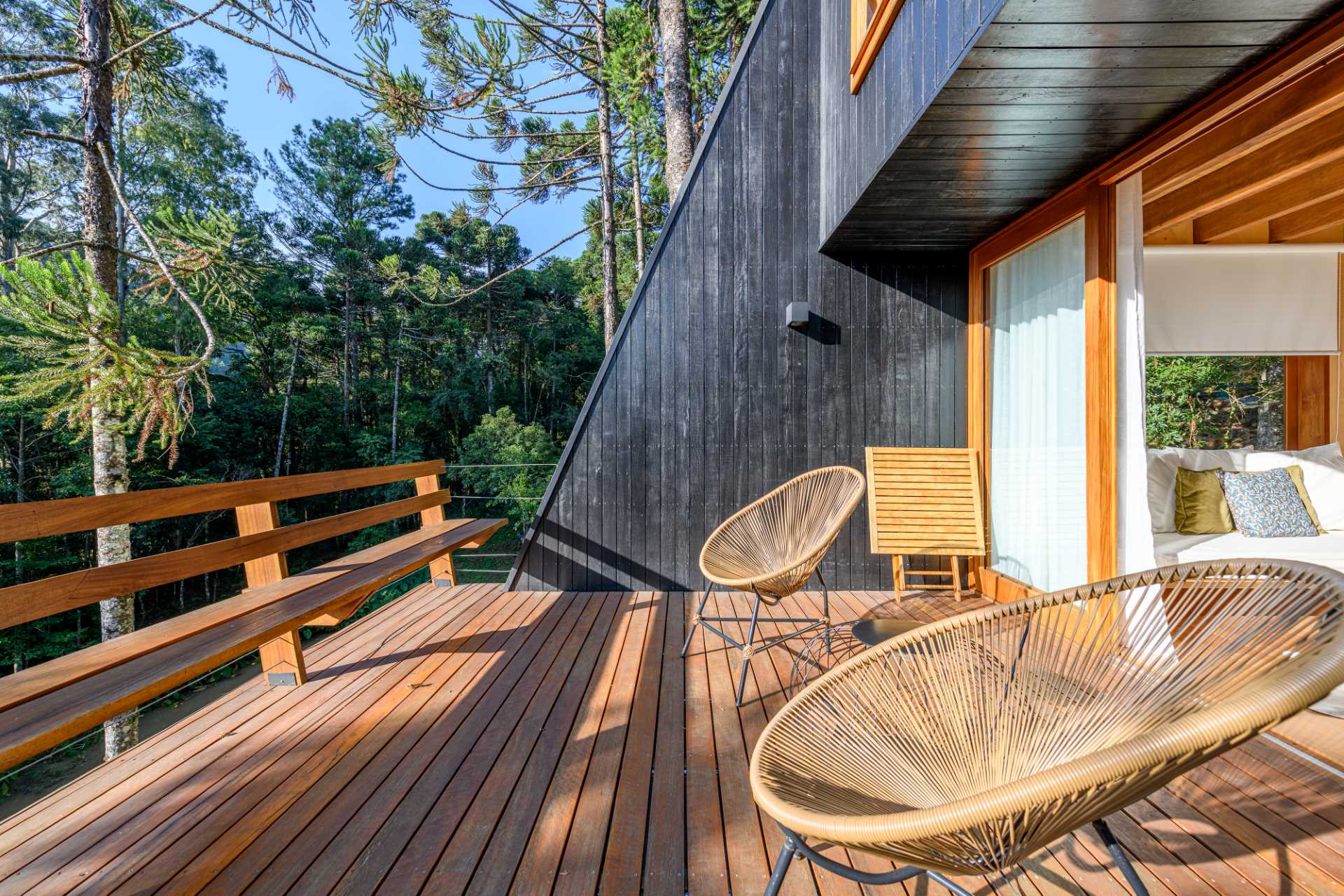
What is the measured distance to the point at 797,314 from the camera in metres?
3.18

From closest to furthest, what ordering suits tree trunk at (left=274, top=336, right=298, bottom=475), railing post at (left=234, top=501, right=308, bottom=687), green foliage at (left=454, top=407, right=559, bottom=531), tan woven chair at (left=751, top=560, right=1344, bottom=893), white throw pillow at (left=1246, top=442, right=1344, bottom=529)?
1. tan woven chair at (left=751, top=560, right=1344, bottom=893)
2. railing post at (left=234, top=501, right=308, bottom=687)
3. white throw pillow at (left=1246, top=442, right=1344, bottom=529)
4. green foliage at (left=454, top=407, right=559, bottom=531)
5. tree trunk at (left=274, top=336, right=298, bottom=475)

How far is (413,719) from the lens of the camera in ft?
6.18

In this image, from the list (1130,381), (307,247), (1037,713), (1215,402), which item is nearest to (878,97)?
(1130,381)

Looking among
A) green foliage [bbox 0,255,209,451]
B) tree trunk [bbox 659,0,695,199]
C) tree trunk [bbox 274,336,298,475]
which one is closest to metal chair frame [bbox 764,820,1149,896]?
→ green foliage [bbox 0,255,209,451]

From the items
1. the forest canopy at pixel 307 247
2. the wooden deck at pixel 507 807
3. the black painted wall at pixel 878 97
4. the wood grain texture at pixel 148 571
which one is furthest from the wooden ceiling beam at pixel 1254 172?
the wood grain texture at pixel 148 571

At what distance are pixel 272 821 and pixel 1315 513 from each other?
4606mm

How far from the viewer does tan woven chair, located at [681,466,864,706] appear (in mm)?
2232

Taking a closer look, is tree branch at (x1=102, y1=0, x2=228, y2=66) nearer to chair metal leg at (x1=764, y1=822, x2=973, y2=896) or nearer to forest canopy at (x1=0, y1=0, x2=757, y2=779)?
forest canopy at (x1=0, y1=0, x2=757, y2=779)

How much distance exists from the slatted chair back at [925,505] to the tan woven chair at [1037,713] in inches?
75.5

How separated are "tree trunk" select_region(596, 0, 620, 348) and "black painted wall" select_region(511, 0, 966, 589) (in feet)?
13.7

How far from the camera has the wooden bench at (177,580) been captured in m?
1.23

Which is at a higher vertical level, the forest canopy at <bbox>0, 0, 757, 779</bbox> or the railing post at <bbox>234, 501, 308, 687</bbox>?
the forest canopy at <bbox>0, 0, 757, 779</bbox>

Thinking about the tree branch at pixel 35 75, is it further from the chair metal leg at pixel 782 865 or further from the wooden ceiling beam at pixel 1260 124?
the wooden ceiling beam at pixel 1260 124

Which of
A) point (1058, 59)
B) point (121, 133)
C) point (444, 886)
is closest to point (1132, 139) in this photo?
point (1058, 59)
